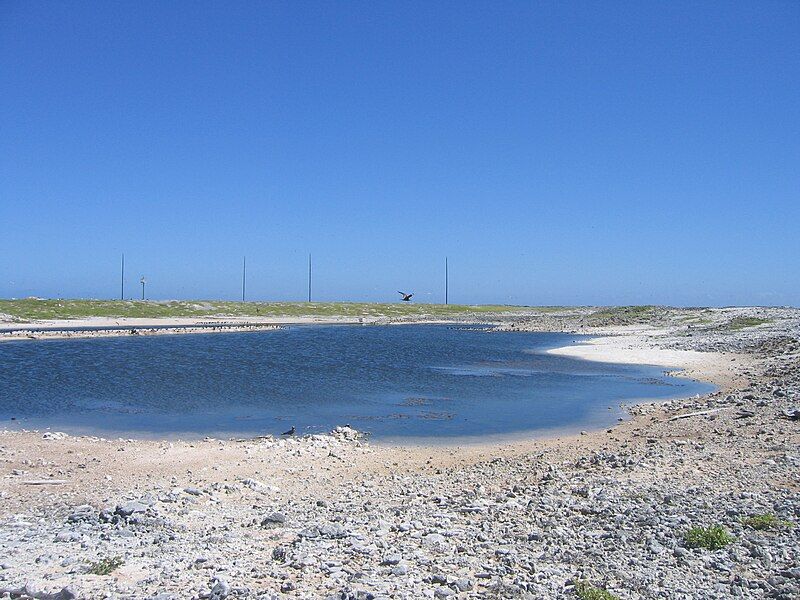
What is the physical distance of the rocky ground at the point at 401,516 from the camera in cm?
802

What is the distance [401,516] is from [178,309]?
9970 cm

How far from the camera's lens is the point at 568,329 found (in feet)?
261

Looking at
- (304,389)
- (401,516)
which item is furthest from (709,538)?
(304,389)

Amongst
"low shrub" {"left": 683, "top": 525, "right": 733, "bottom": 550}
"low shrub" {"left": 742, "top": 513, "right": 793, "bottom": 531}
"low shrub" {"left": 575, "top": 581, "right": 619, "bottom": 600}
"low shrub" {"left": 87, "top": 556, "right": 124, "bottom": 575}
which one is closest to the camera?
"low shrub" {"left": 575, "top": 581, "right": 619, "bottom": 600}

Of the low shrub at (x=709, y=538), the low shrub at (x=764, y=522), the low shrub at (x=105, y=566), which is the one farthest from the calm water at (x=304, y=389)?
the low shrub at (x=709, y=538)

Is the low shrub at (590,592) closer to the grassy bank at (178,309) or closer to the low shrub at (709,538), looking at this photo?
the low shrub at (709,538)

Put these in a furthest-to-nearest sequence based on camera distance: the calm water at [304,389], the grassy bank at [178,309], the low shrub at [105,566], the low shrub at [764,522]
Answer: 1. the grassy bank at [178,309]
2. the calm water at [304,389]
3. the low shrub at [764,522]
4. the low shrub at [105,566]

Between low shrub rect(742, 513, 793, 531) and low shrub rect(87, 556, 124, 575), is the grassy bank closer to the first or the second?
low shrub rect(87, 556, 124, 575)

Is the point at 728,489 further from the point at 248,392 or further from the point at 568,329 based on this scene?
the point at 568,329

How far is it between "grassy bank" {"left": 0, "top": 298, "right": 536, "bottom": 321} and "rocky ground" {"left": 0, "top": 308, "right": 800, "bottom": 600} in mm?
71324

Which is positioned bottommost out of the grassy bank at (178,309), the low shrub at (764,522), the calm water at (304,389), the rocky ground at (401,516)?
the calm water at (304,389)

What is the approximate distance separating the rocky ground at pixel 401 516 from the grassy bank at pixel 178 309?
7132 centimetres

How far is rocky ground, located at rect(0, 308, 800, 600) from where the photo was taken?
8.02 metres

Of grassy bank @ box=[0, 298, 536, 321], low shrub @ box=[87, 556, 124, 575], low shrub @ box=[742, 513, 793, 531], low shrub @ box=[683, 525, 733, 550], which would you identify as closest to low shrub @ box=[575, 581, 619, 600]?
low shrub @ box=[683, 525, 733, 550]
